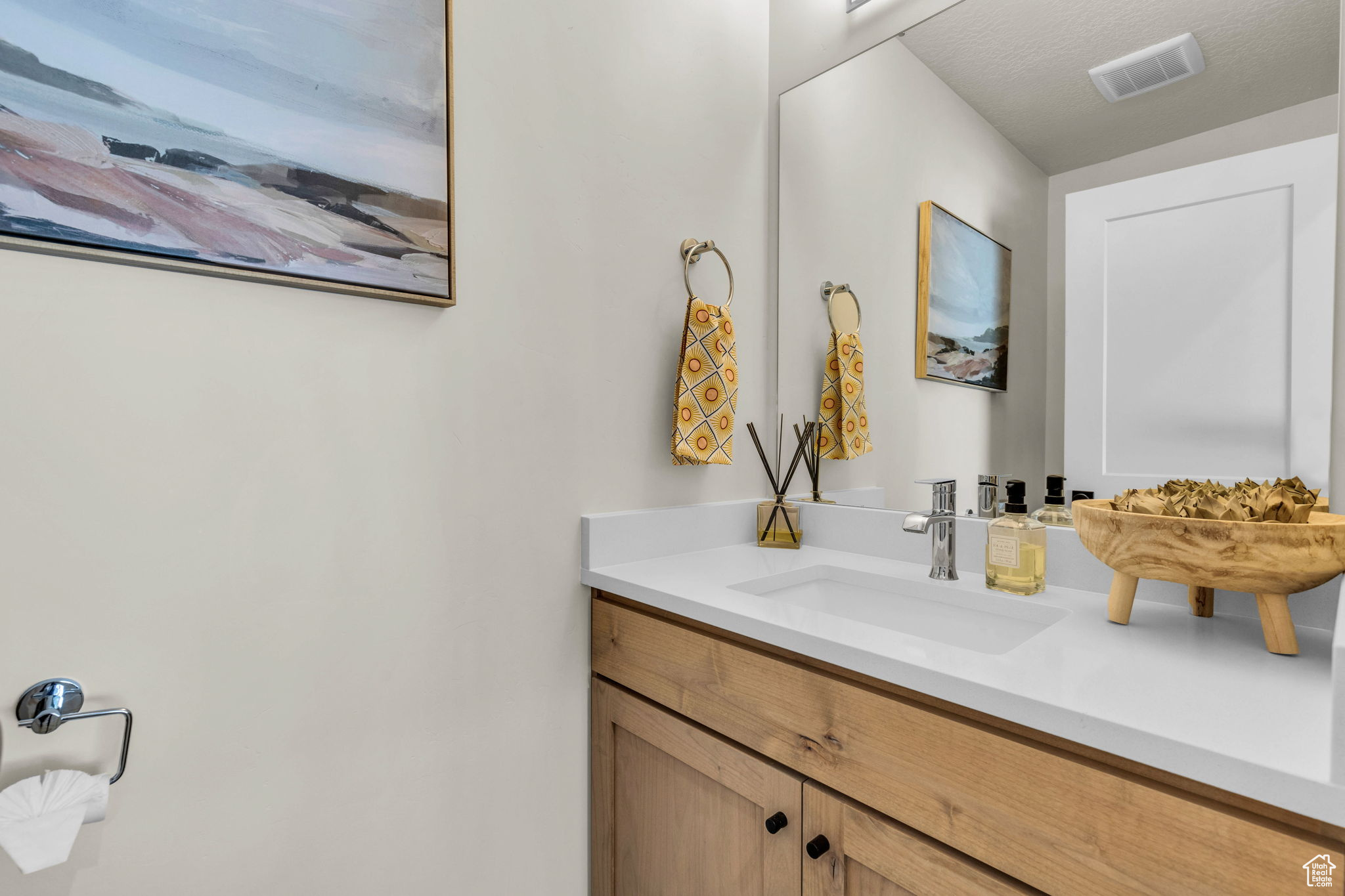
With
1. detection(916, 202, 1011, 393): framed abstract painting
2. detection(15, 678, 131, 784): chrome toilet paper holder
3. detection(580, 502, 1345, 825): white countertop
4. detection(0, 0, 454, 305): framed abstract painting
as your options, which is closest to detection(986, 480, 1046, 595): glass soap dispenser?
detection(580, 502, 1345, 825): white countertop

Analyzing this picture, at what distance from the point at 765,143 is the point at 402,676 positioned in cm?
139

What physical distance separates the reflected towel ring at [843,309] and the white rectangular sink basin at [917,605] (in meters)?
0.55

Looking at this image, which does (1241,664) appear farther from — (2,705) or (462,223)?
(2,705)

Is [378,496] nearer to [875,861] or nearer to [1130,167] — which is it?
[875,861]

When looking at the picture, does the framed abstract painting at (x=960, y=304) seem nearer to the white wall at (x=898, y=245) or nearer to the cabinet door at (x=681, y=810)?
the white wall at (x=898, y=245)

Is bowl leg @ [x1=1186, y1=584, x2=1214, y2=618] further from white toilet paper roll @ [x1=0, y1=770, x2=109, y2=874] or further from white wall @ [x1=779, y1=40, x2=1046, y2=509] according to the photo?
white toilet paper roll @ [x1=0, y1=770, x2=109, y2=874]

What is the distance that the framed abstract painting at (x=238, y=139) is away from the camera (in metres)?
0.72

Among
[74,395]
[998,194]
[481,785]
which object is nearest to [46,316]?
[74,395]

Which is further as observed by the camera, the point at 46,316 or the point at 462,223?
the point at 462,223

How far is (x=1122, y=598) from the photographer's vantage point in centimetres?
84

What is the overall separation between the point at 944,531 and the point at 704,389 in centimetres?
53

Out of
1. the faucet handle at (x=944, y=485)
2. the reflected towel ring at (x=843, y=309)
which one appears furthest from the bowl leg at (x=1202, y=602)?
the reflected towel ring at (x=843, y=309)

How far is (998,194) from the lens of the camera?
117 cm

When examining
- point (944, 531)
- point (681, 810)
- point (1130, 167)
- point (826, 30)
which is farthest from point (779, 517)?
point (826, 30)
